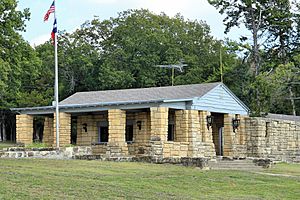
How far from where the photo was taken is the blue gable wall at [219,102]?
96.6 ft

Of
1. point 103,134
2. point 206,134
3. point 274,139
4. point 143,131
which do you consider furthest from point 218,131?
point 103,134

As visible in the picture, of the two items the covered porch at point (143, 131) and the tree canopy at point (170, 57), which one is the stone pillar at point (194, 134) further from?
the tree canopy at point (170, 57)

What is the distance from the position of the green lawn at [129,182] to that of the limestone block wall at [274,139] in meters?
11.3

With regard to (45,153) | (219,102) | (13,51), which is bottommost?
(45,153)

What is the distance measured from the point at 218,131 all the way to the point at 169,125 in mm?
3362

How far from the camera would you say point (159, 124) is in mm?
27047

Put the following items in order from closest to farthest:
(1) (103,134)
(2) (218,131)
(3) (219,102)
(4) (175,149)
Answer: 1. (4) (175,149)
2. (3) (219,102)
3. (1) (103,134)
4. (2) (218,131)

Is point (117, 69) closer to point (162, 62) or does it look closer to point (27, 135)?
point (162, 62)

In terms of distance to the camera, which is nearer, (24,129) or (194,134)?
(194,134)

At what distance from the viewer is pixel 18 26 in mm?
37625

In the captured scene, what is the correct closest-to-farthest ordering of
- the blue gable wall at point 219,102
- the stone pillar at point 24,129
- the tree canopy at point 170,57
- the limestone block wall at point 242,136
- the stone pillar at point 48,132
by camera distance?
the blue gable wall at point 219,102
the limestone block wall at point 242,136
the stone pillar at point 24,129
the stone pillar at point 48,132
the tree canopy at point 170,57

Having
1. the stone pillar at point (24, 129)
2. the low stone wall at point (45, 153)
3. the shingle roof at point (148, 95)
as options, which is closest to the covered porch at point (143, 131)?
the stone pillar at point (24, 129)

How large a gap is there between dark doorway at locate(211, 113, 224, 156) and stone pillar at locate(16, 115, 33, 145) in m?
9.60

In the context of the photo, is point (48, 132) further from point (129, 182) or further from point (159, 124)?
point (129, 182)
